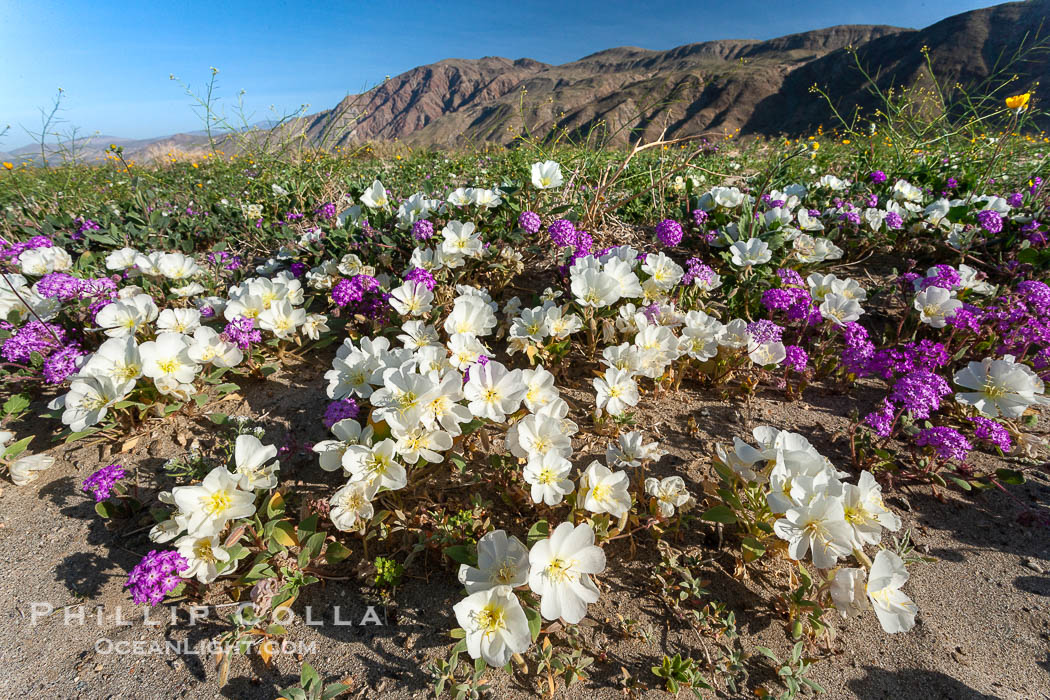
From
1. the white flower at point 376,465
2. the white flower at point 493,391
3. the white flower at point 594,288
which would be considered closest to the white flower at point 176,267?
the white flower at point 376,465

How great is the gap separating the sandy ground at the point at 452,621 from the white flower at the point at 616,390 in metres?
0.40

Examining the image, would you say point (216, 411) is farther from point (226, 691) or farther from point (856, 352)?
point (856, 352)

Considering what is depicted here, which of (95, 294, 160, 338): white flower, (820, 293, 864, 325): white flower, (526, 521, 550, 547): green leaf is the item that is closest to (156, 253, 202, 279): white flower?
(95, 294, 160, 338): white flower

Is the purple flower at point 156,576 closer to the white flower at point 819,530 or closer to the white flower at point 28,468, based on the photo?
the white flower at point 28,468

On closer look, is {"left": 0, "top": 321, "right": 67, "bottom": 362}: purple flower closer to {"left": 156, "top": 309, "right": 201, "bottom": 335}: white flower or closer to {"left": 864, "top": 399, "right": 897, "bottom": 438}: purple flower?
{"left": 156, "top": 309, "right": 201, "bottom": 335}: white flower

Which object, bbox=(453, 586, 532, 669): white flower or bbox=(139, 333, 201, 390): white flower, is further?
bbox=(139, 333, 201, 390): white flower

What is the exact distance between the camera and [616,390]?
2.25 meters

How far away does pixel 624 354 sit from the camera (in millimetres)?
2373

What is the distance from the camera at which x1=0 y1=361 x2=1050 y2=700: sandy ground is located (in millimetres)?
1578

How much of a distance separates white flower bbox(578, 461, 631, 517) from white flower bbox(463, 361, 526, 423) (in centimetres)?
41

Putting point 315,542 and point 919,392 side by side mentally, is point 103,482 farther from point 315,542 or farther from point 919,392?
point 919,392

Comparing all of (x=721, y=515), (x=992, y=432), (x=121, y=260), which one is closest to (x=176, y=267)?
(x=121, y=260)

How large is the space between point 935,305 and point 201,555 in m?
3.81

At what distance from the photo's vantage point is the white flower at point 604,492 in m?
1.77
